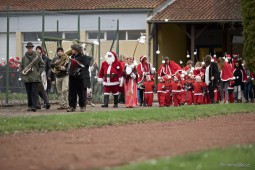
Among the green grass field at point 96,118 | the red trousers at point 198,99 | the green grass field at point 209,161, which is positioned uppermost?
the red trousers at point 198,99

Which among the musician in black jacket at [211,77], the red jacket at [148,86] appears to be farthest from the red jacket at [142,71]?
the musician in black jacket at [211,77]

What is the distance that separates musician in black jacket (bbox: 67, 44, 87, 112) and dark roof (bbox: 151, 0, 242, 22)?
25.1 metres

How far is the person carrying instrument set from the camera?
27.8m

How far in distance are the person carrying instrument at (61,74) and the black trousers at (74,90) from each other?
1.44 m

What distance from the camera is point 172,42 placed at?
55719 millimetres

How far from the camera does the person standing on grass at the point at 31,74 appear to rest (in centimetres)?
2631

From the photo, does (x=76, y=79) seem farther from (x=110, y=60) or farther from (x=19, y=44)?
(x=19, y=44)

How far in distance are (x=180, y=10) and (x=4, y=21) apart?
2486 cm

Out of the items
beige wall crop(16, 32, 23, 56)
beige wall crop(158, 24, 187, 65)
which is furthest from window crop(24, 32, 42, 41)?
beige wall crop(158, 24, 187, 65)

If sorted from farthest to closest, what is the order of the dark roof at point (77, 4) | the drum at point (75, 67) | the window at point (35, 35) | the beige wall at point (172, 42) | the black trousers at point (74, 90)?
the beige wall at point (172, 42) < the dark roof at point (77, 4) < the window at point (35, 35) < the black trousers at point (74, 90) < the drum at point (75, 67)

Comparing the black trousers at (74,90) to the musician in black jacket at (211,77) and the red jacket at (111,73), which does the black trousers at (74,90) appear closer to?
the red jacket at (111,73)

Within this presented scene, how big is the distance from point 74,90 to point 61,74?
1.79m

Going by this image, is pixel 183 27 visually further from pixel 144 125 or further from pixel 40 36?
pixel 144 125

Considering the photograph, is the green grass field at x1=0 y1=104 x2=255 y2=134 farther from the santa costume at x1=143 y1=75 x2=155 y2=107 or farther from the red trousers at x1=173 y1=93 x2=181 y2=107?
the santa costume at x1=143 y1=75 x2=155 y2=107
